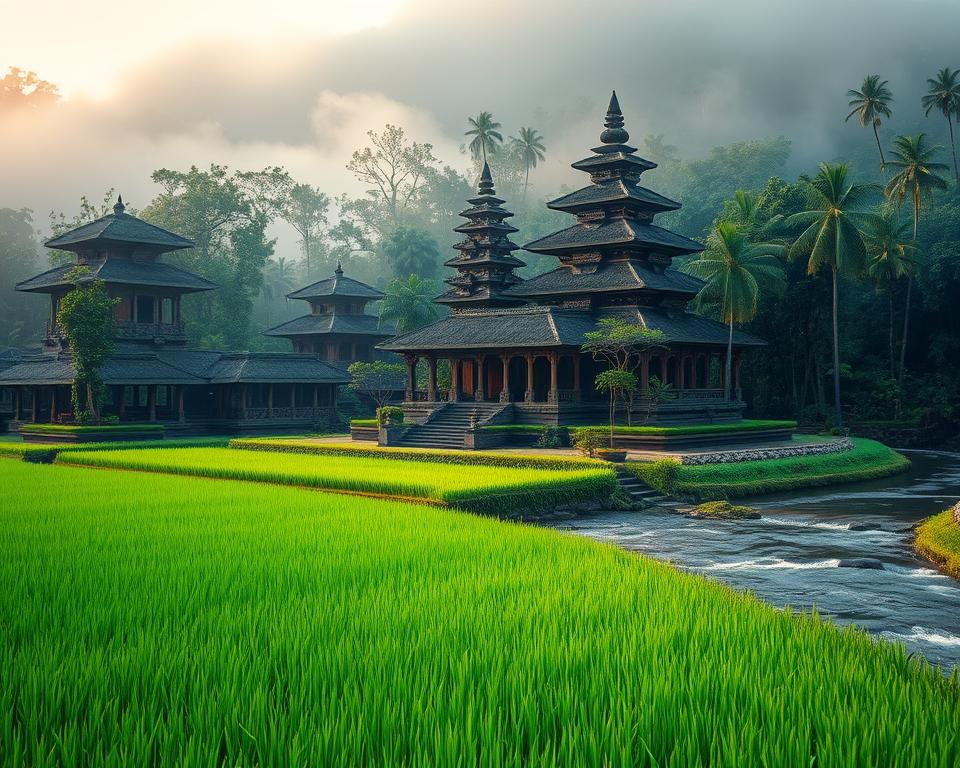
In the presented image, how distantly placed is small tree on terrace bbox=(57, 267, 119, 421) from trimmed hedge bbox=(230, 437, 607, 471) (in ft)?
27.1

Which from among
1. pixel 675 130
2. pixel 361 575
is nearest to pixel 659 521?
pixel 361 575

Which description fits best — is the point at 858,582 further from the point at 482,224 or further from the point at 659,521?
the point at 482,224

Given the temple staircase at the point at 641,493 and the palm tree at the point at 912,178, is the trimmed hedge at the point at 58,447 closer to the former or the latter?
the temple staircase at the point at 641,493

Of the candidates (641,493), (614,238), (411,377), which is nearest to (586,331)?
(614,238)

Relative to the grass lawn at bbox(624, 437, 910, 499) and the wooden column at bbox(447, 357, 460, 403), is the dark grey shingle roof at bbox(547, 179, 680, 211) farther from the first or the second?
the grass lawn at bbox(624, 437, 910, 499)

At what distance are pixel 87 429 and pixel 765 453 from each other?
3074 cm

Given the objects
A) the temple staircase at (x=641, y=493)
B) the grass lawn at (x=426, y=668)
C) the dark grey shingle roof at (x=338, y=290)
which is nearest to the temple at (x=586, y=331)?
the temple staircase at (x=641, y=493)

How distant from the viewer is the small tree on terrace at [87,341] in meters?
46.1

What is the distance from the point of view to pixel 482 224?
2200 inches

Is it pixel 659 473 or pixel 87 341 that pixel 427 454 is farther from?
pixel 87 341

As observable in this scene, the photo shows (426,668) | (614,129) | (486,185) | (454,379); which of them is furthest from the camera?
(486,185)

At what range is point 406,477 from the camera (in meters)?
25.9

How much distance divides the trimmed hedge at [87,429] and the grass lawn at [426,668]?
31.8 m

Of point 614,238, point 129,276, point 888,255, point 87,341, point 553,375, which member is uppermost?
point 888,255
